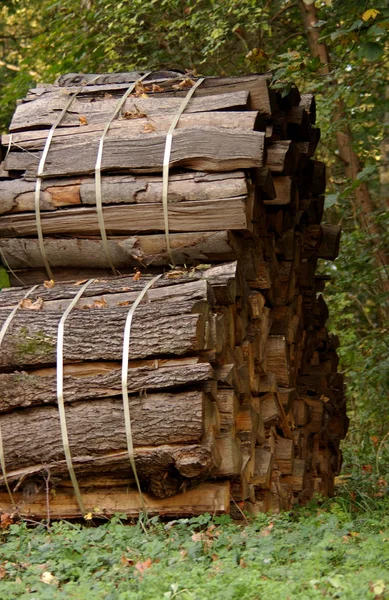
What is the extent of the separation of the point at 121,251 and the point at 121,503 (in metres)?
1.61

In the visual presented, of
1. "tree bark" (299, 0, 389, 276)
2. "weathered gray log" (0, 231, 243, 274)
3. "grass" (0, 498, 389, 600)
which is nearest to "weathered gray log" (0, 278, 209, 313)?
"weathered gray log" (0, 231, 243, 274)

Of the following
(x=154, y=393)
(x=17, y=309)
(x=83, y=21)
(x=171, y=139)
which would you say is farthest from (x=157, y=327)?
(x=83, y=21)

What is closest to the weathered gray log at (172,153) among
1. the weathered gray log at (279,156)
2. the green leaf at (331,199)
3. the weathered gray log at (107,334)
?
the weathered gray log at (279,156)

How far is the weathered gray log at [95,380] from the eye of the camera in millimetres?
4723

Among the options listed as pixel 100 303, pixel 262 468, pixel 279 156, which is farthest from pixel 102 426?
pixel 279 156

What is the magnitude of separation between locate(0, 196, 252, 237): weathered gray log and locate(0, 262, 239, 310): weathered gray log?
10.6 inches

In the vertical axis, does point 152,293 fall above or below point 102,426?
above

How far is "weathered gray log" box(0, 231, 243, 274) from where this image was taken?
18.1ft

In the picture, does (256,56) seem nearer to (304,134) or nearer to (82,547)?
(304,134)

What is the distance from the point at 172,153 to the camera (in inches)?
219

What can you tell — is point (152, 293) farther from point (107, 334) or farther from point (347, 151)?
point (347, 151)

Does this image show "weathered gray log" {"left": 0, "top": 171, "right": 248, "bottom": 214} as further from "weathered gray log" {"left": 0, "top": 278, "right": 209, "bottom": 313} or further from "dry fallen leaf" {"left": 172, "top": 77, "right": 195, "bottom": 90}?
"dry fallen leaf" {"left": 172, "top": 77, "right": 195, "bottom": 90}

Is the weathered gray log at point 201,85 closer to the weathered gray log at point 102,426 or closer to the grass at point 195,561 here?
the weathered gray log at point 102,426

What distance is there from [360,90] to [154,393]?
5.90 metres
